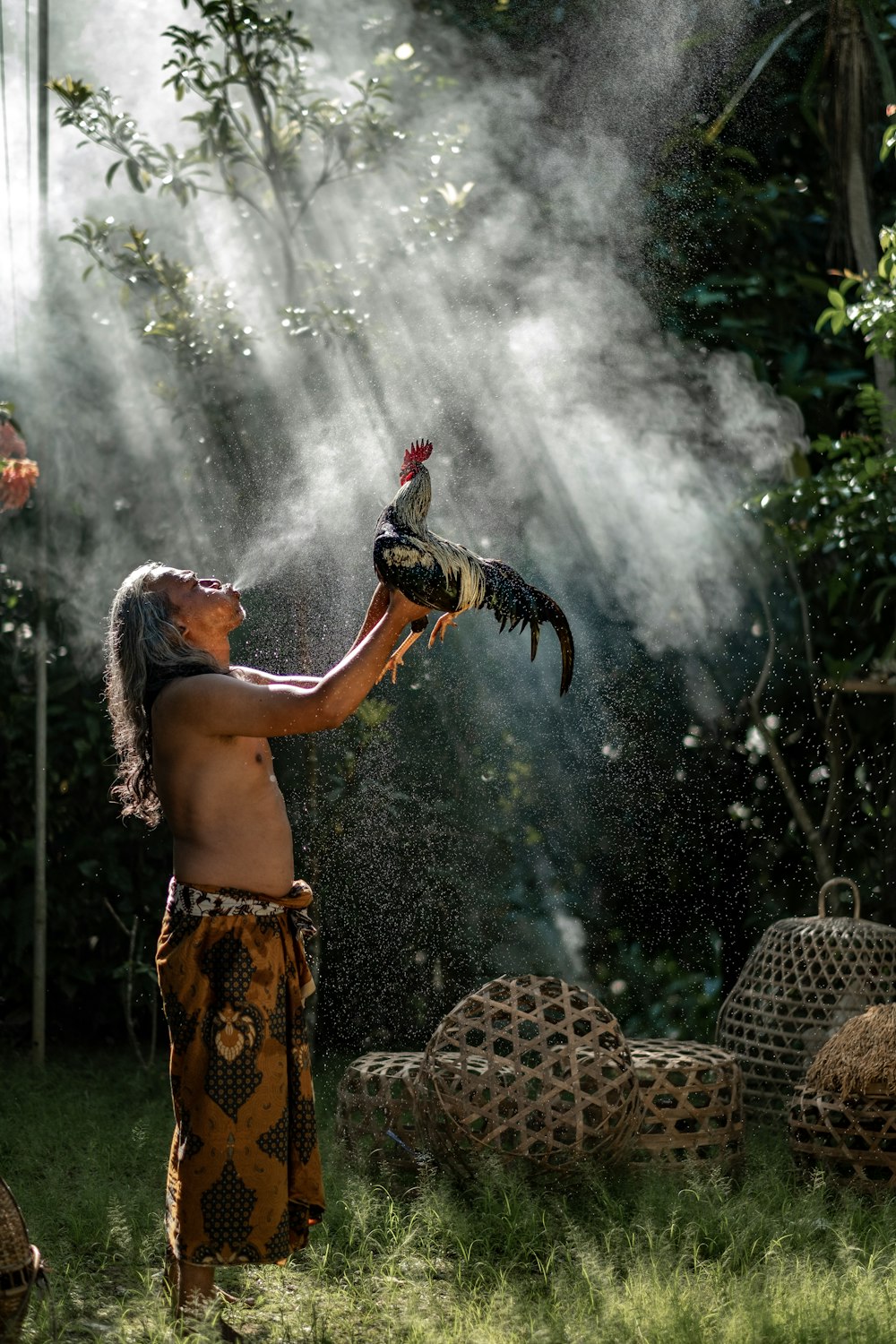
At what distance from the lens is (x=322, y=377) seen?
18.9ft

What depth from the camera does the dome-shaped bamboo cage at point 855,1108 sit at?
398cm

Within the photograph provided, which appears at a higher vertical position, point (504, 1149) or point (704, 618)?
point (704, 618)

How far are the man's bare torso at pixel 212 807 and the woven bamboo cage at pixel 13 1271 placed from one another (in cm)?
79

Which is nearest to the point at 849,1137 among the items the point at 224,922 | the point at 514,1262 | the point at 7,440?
the point at 514,1262

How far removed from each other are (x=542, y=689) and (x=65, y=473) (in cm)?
238

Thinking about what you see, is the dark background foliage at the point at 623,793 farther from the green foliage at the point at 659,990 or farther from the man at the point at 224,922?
the man at the point at 224,922

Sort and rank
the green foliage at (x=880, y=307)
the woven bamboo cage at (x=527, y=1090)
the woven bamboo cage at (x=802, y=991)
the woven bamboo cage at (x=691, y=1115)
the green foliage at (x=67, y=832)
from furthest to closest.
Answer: the green foliage at (x=67, y=832), the woven bamboo cage at (x=802, y=991), the green foliage at (x=880, y=307), the woven bamboo cage at (x=691, y=1115), the woven bamboo cage at (x=527, y=1090)

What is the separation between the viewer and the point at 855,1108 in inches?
158

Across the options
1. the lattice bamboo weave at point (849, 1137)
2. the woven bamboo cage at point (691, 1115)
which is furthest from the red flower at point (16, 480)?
the lattice bamboo weave at point (849, 1137)

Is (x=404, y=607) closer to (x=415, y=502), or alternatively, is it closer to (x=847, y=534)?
(x=415, y=502)

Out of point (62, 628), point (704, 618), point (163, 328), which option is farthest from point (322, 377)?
point (704, 618)

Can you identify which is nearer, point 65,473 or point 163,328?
point 163,328

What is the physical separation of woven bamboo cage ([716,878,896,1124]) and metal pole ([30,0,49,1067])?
2674 millimetres

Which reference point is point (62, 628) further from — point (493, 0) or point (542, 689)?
point (493, 0)
